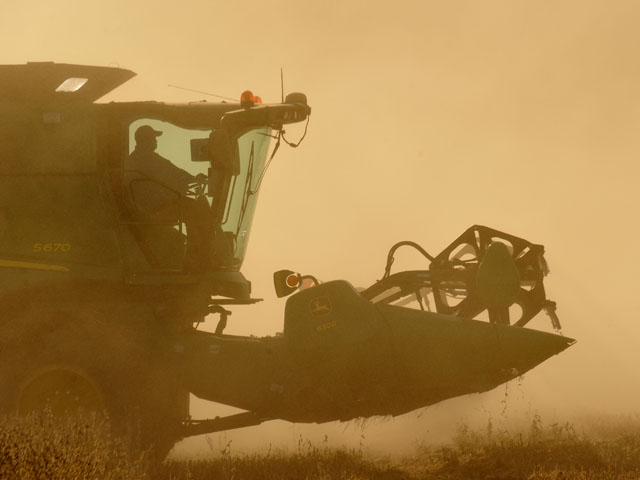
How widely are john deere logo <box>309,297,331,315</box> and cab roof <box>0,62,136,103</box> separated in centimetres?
279

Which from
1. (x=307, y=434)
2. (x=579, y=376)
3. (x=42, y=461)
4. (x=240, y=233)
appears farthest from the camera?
(x=579, y=376)

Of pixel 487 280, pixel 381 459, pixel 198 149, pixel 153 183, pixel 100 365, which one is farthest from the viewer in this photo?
pixel 381 459

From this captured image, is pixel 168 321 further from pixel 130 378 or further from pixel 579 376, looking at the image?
pixel 579 376

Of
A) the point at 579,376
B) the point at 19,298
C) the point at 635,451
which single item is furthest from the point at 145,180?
the point at 579,376

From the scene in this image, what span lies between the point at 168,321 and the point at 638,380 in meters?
11.3

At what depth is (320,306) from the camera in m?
7.43

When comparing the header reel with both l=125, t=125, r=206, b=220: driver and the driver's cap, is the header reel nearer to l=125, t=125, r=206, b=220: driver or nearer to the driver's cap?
l=125, t=125, r=206, b=220: driver

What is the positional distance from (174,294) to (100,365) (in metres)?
0.93

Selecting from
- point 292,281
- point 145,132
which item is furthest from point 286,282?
point 145,132

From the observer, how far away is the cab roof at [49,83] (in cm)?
781

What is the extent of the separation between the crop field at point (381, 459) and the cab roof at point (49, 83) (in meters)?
2.92

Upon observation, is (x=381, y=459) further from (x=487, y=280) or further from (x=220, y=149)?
(x=220, y=149)

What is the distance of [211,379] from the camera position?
25.1 feet

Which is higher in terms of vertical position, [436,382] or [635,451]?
[436,382]
